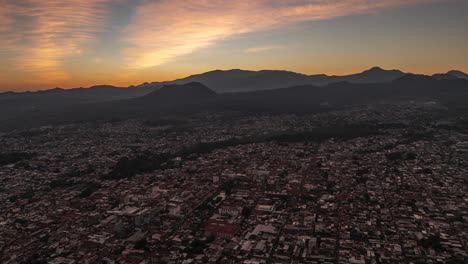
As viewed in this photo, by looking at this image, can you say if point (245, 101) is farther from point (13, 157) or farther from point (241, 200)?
point (241, 200)

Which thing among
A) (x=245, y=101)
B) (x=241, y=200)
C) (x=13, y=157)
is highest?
(x=245, y=101)

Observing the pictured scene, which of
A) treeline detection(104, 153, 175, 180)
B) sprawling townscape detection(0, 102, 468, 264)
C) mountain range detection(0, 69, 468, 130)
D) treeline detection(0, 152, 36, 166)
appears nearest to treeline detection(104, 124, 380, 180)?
treeline detection(104, 153, 175, 180)

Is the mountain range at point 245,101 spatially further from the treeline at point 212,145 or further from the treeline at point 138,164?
the treeline at point 138,164

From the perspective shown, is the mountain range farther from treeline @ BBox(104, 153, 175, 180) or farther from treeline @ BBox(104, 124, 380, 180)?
treeline @ BBox(104, 153, 175, 180)

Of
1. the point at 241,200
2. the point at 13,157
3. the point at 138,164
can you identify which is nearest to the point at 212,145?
the point at 138,164

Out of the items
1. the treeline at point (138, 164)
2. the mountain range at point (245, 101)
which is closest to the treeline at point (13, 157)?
the treeline at point (138, 164)

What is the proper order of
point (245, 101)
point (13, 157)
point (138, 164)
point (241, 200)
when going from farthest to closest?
point (245, 101)
point (13, 157)
point (138, 164)
point (241, 200)

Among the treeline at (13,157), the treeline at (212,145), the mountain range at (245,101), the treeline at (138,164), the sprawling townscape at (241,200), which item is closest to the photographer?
the sprawling townscape at (241,200)

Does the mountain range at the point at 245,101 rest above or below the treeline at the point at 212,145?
above

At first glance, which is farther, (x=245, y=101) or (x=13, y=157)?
(x=245, y=101)
